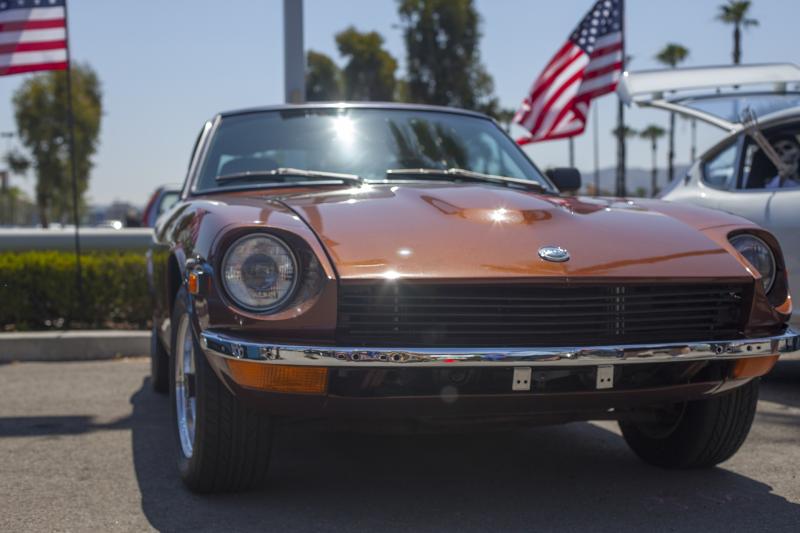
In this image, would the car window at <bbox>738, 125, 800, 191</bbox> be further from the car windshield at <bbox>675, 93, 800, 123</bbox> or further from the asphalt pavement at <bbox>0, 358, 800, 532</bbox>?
the asphalt pavement at <bbox>0, 358, 800, 532</bbox>

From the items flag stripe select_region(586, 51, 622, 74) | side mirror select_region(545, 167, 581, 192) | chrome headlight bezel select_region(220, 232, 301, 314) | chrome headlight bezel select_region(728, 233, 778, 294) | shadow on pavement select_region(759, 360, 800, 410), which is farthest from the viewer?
flag stripe select_region(586, 51, 622, 74)

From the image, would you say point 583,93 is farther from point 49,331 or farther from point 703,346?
point 703,346

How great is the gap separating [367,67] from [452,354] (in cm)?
6671

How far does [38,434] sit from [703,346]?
3123mm

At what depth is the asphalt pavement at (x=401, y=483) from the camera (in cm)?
333

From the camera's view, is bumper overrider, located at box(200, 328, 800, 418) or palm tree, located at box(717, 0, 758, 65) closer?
bumper overrider, located at box(200, 328, 800, 418)

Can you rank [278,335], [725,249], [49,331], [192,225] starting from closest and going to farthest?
[278,335]
[725,249]
[192,225]
[49,331]

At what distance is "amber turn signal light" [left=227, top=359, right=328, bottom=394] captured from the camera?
3.08 m

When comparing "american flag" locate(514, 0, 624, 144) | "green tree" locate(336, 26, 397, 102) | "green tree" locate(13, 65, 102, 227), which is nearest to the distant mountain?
"green tree" locate(336, 26, 397, 102)

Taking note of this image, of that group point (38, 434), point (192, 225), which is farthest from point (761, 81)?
point (38, 434)

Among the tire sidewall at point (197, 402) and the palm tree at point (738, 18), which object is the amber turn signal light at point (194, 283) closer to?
the tire sidewall at point (197, 402)

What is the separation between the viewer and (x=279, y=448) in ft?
14.6

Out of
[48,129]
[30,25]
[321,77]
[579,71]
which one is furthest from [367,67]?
[30,25]

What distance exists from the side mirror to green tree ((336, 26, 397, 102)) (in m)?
62.8
